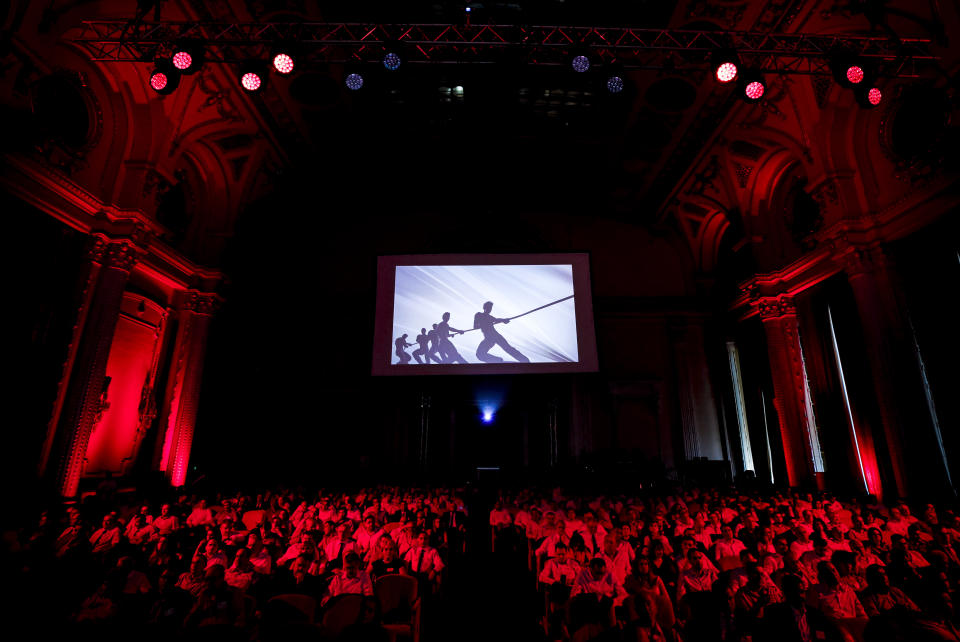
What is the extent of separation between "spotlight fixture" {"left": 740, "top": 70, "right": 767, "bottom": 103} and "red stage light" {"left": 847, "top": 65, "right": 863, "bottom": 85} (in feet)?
4.78

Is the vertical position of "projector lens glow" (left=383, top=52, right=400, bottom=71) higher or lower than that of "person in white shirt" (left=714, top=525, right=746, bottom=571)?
higher

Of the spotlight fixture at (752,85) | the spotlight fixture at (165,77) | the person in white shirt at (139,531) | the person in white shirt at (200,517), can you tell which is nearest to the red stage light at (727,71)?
the spotlight fixture at (752,85)

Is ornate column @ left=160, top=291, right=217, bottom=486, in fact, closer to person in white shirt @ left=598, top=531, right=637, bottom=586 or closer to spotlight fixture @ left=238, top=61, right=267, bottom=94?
spotlight fixture @ left=238, top=61, right=267, bottom=94

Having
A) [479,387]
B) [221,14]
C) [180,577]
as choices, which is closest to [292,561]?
[180,577]

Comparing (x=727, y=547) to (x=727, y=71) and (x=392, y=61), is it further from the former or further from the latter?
(x=392, y=61)

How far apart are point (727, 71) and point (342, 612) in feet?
35.8

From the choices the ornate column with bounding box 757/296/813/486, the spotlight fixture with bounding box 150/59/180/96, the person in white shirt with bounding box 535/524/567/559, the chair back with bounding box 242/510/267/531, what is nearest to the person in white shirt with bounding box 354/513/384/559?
the person in white shirt with bounding box 535/524/567/559

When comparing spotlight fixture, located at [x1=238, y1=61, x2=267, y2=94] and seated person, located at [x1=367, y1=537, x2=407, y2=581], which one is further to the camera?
spotlight fixture, located at [x1=238, y1=61, x2=267, y2=94]

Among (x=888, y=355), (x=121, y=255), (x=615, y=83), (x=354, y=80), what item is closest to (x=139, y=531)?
(x=121, y=255)

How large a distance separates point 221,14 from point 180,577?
41.2 feet

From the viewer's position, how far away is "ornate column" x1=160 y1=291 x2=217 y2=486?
13.9m

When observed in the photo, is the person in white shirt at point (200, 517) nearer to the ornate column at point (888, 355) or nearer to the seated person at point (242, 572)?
the seated person at point (242, 572)

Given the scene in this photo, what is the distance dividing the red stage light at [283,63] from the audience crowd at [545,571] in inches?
334

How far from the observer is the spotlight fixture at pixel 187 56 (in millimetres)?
8533
